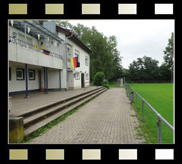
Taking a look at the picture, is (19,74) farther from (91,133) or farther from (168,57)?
(168,57)

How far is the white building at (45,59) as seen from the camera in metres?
13.9

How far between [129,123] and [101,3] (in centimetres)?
524

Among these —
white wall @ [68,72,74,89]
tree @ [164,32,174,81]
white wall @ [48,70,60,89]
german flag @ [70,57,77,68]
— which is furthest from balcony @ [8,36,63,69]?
tree @ [164,32,174,81]

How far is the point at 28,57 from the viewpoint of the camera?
1219 centimetres

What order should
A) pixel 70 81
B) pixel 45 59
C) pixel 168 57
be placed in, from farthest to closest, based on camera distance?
pixel 168 57 → pixel 70 81 → pixel 45 59

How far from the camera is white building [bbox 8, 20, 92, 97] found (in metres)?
13.9

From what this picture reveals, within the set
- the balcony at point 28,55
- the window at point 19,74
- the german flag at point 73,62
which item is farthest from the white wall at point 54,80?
the window at point 19,74

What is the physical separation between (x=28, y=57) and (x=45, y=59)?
8.52ft

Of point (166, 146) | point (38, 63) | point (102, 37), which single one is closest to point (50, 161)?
point (166, 146)

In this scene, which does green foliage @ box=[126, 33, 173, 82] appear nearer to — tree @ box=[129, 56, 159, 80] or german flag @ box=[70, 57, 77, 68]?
tree @ box=[129, 56, 159, 80]

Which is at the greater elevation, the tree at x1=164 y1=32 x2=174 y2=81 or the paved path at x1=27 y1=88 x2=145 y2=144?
the tree at x1=164 y1=32 x2=174 y2=81

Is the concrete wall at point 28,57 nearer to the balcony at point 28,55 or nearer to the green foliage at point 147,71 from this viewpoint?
the balcony at point 28,55

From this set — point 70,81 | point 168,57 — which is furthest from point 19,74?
point 168,57
